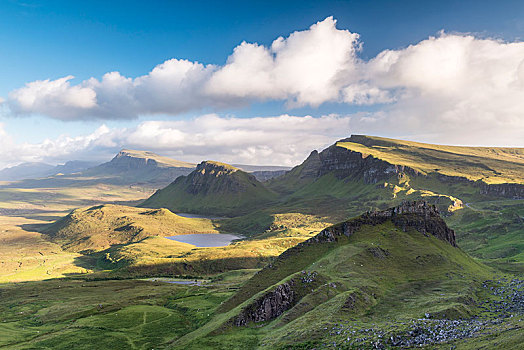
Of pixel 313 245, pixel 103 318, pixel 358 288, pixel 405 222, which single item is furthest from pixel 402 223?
pixel 103 318

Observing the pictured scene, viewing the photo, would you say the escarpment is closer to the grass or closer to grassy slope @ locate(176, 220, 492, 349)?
grassy slope @ locate(176, 220, 492, 349)

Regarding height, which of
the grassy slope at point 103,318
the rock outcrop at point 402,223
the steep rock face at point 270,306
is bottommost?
the grassy slope at point 103,318

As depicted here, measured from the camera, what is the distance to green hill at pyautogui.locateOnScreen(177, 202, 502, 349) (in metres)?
71.3

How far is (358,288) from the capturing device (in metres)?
91.8

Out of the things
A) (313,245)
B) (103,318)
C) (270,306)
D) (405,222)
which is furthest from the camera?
(405,222)

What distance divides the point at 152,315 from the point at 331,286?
72541 mm

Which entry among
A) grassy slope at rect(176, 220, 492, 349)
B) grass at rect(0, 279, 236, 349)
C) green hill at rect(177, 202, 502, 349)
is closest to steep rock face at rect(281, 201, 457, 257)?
green hill at rect(177, 202, 502, 349)

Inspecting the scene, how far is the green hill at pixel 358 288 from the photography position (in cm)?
7131

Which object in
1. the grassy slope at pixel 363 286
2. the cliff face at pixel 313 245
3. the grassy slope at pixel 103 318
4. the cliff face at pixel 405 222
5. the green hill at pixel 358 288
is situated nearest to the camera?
the green hill at pixel 358 288

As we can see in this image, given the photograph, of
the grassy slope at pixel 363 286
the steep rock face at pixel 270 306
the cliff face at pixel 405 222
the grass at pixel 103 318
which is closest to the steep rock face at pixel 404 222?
the cliff face at pixel 405 222

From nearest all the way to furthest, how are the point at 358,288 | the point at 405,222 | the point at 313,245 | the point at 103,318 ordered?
the point at 358,288
the point at 103,318
the point at 313,245
the point at 405,222

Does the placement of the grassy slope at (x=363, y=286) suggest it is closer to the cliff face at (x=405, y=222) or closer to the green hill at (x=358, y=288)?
the green hill at (x=358, y=288)

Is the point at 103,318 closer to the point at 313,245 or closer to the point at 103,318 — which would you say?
the point at 103,318

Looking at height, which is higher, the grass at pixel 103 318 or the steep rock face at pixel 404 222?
the steep rock face at pixel 404 222
